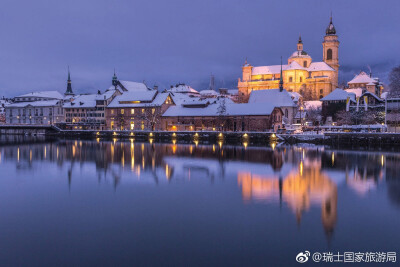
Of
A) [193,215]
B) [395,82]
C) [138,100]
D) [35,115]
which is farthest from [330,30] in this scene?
[193,215]

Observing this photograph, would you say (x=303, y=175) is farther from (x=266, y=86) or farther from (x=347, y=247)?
(x=266, y=86)

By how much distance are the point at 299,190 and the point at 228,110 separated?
152ft

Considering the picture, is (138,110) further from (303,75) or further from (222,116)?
(303,75)

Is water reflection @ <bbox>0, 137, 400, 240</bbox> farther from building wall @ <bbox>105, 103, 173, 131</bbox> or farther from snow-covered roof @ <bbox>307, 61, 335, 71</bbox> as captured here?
snow-covered roof @ <bbox>307, 61, 335, 71</bbox>

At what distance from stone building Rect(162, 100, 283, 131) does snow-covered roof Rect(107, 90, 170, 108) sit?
440cm

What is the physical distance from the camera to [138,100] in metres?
75.1

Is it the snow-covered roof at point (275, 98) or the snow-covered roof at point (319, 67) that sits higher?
the snow-covered roof at point (319, 67)

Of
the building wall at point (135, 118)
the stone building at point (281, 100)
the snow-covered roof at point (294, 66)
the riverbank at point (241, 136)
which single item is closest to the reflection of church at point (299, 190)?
the riverbank at point (241, 136)

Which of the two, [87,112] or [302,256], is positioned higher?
[87,112]

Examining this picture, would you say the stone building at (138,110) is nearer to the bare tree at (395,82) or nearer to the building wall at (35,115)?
the building wall at (35,115)

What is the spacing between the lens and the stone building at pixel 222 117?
198 feet

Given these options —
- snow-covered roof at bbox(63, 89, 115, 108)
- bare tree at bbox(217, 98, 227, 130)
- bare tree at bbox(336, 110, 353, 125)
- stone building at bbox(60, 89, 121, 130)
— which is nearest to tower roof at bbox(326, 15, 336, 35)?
bare tree at bbox(336, 110, 353, 125)

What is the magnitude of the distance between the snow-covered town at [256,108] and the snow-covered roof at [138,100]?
21cm

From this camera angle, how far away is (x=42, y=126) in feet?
256
